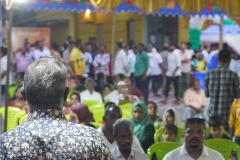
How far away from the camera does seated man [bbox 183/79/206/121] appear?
42.1ft

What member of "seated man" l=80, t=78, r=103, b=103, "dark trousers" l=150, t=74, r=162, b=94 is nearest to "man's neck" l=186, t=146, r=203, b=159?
"seated man" l=80, t=78, r=103, b=103

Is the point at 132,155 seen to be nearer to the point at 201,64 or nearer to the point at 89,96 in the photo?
the point at 89,96

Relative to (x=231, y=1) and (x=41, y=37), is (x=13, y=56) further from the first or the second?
(x=231, y=1)

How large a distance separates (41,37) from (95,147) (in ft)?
62.3

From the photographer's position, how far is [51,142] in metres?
3.05

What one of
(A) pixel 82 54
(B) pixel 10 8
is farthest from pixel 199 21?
(B) pixel 10 8

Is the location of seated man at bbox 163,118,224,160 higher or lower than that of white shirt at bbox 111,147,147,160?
higher

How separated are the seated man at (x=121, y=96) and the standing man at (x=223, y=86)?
271 centimetres

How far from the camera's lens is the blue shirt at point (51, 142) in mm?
3047

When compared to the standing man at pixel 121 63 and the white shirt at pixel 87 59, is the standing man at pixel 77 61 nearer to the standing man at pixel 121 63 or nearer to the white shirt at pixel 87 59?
the white shirt at pixel 87 59

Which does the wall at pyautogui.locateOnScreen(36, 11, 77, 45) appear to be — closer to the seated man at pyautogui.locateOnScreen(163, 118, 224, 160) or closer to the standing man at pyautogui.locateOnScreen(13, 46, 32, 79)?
the standing man at pyautogui.locateOnScreen(13, 46, 32, 79)

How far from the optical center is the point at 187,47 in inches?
859

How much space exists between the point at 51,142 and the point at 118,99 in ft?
32.5

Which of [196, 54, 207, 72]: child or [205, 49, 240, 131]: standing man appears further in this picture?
[196, 54, 207, 72]: child
